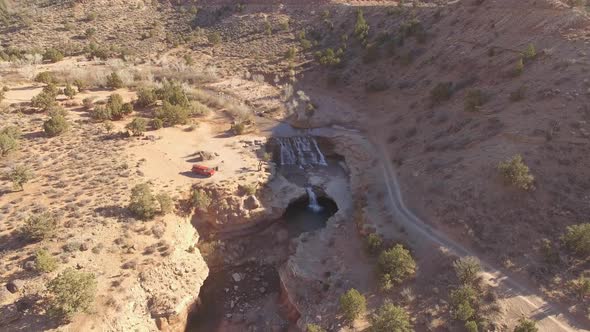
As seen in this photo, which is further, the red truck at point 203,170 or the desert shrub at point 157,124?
the desert shrub at point 157,124

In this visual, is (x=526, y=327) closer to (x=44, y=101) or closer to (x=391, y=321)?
(x=391, y=321)

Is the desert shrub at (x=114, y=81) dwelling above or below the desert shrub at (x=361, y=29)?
below

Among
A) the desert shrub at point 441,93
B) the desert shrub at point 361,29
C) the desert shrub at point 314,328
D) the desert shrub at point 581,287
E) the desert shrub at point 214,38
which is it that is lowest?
the desert shrub at point 314,328

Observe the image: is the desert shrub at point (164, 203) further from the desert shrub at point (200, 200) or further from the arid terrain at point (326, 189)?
the desert shrub at point (200, 200)

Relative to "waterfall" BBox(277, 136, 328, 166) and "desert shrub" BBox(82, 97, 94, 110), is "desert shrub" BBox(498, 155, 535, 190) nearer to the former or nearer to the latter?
"waterfall" BBox(277, 136, 328, 166)

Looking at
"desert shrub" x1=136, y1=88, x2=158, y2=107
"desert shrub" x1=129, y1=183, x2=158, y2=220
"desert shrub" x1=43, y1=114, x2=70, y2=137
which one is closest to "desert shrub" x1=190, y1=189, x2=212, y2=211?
"desert shrub" x1=129, y1=183, x2=158, y2=220

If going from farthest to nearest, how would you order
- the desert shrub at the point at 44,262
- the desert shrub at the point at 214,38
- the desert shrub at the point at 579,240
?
the desert shrub at the point at 214,38
the desert shrub at the point at 44,262
the desert shrub at the point at 579,240

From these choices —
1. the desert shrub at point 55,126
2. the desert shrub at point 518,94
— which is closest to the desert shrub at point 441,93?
the desert shrub at point 518,94

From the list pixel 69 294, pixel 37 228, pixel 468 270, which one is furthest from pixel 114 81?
pixel 468 270

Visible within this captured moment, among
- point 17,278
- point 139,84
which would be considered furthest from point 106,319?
point 139,84
